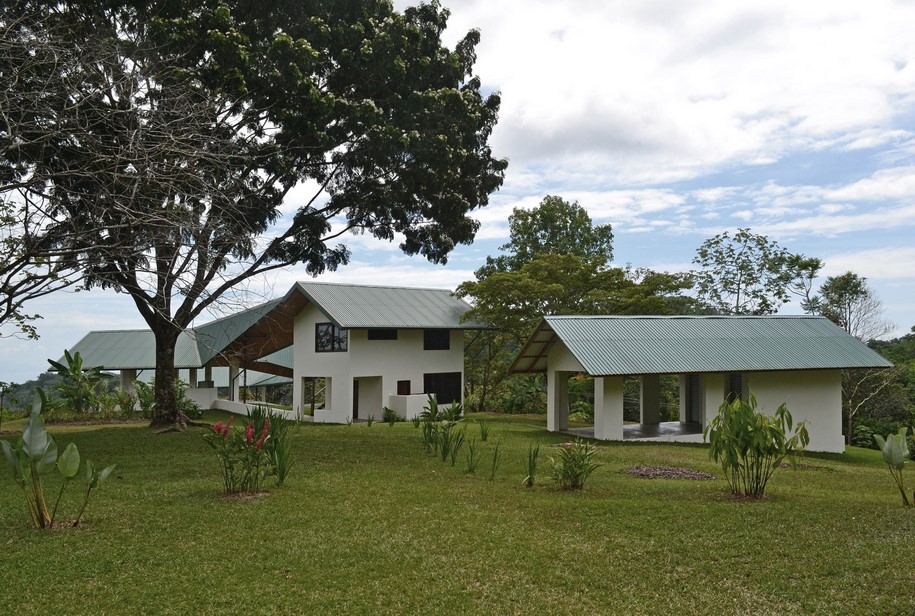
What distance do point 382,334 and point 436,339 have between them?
111 inches

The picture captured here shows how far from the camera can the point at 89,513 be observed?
8.81 metres

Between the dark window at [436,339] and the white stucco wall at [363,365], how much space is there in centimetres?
17

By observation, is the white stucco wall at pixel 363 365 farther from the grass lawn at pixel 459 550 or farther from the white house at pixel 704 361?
the grass lawn at pixel 459 550

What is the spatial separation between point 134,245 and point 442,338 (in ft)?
59.0

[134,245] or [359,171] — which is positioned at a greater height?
[359,171]

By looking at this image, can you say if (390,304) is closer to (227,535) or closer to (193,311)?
(193,311)

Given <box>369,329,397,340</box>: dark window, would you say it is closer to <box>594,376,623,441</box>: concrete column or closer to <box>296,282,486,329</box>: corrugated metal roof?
<box>296,282,486,329</box>: corrugated metal roof

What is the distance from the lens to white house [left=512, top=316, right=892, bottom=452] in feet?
63.8

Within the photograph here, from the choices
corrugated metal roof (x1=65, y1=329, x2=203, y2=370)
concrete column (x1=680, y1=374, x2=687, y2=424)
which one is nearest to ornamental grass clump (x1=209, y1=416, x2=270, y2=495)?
concrete column (x1=680, y1=374, x2=687, y2=424)

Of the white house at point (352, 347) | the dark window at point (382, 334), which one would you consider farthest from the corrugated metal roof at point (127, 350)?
the dark window at point (382, 334)

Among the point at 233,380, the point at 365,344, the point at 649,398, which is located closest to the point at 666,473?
the point at 649,398

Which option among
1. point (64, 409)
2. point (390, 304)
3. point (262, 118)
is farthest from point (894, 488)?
point (64, 409)

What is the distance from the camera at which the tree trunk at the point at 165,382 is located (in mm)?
20828

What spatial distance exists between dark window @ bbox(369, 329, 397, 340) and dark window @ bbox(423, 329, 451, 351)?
160 cm
